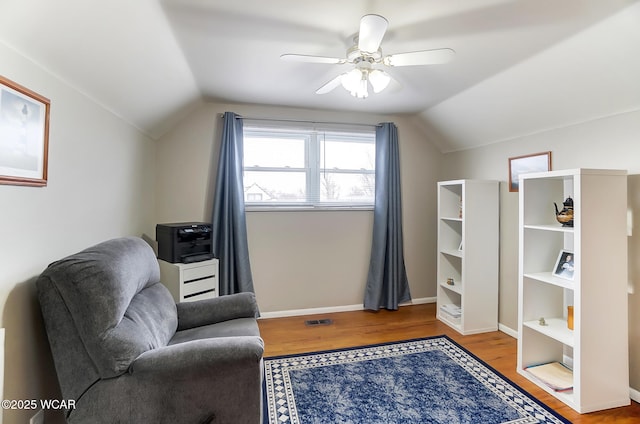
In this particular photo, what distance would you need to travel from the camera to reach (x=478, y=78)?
254 cm

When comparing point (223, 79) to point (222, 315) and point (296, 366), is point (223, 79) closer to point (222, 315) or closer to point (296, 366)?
point (222, 315)

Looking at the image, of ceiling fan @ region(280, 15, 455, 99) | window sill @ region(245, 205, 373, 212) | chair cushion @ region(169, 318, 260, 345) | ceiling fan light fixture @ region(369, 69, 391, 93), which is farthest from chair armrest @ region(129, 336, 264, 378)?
window sill @ region(245, 205, 373, 212)

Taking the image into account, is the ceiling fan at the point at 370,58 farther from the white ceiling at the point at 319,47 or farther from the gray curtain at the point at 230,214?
Result: the gray curtain at the point at 230,214

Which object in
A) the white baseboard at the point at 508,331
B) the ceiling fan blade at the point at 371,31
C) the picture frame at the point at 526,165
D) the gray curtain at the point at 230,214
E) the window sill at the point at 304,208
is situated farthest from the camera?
the window sill at the point at 304,208

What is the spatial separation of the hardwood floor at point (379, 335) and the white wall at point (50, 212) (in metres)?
1.62

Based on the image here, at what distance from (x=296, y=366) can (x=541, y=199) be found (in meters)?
2.37

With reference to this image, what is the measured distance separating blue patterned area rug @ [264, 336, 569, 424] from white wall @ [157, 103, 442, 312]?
1.04 m

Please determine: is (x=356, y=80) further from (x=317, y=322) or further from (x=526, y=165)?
(x=317, y=322)

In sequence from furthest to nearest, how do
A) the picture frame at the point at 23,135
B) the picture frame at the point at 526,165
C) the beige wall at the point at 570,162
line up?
the picture frame at the point at 526,165 < the beige wall at the point at 570,162 < the picture frame at the point at 23,135

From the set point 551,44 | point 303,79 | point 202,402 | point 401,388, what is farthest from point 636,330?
point 303,79

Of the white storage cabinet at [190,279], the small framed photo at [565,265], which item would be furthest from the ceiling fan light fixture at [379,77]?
the white storage cabinet at [190,279]

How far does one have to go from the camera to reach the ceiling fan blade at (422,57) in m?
1.65

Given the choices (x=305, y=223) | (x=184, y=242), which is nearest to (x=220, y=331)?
(x=184, y=242)

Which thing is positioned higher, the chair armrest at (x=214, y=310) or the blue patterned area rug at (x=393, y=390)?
the chair armrest at (x=214, y=310)
